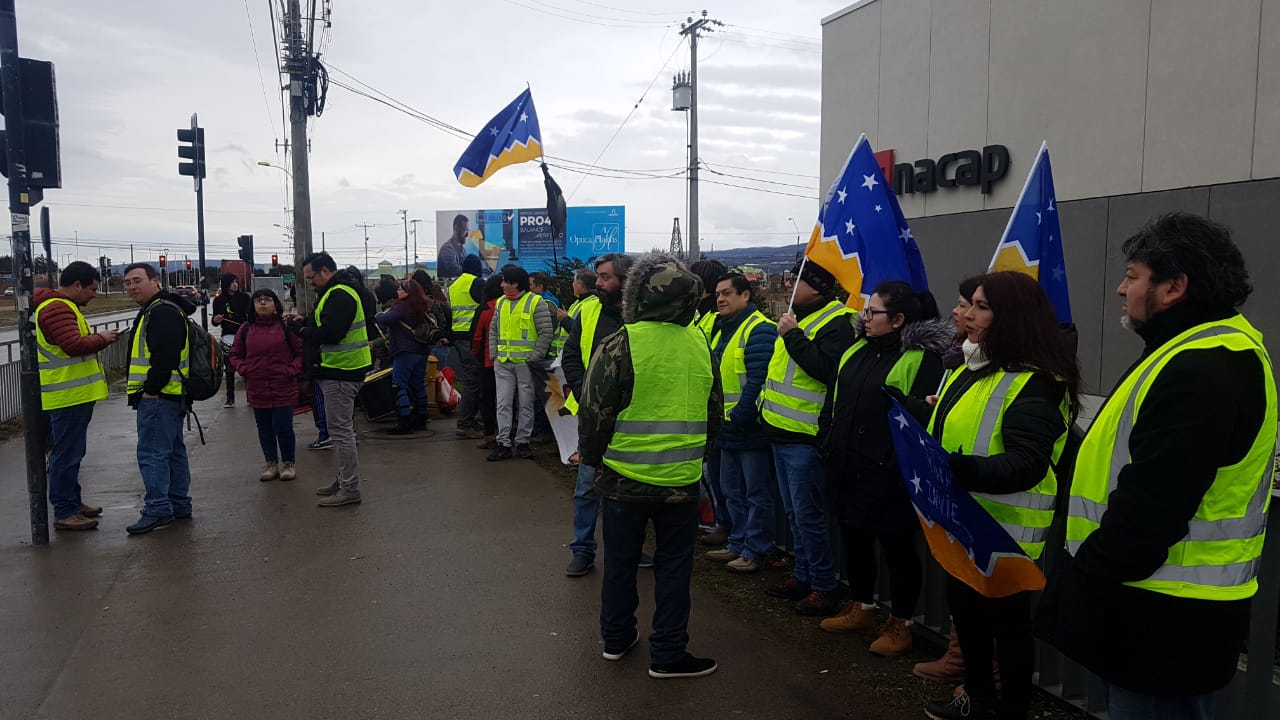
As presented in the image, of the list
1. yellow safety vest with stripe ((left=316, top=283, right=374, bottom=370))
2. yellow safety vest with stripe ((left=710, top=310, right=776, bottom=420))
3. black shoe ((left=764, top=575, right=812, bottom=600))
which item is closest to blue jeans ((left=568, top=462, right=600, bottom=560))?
yellow safety vest with stripe ((left=710, top=310, right=776, bottom=420))

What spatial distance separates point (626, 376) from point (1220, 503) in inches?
95.8

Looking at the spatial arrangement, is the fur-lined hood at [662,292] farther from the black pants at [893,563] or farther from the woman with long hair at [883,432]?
the black pants at [893,563]

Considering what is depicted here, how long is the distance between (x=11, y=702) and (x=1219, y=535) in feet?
15.6

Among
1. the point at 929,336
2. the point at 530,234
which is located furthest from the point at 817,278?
the point at 530,234

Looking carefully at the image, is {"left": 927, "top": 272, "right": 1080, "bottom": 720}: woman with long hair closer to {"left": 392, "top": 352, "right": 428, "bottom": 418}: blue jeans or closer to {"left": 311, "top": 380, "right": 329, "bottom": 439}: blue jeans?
{"left": 311, "top": 380, "right": 329, "bottom": 439}: blue jeans

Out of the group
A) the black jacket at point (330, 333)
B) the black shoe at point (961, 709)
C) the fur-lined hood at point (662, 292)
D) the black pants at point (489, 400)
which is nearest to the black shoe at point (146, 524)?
the black jacket at point (330, 333)

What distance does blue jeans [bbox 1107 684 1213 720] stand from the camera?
2.46 metres

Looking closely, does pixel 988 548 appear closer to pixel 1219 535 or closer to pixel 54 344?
pixel 1219 535

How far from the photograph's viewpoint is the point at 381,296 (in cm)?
1344

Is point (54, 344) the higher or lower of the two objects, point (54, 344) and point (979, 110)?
the lower

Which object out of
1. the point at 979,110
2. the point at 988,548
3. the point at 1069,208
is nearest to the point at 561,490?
the point at 988,548

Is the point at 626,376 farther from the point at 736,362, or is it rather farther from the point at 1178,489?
the point at 1178,489

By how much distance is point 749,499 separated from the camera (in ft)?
18.8

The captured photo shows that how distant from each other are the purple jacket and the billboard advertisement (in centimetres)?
3475
